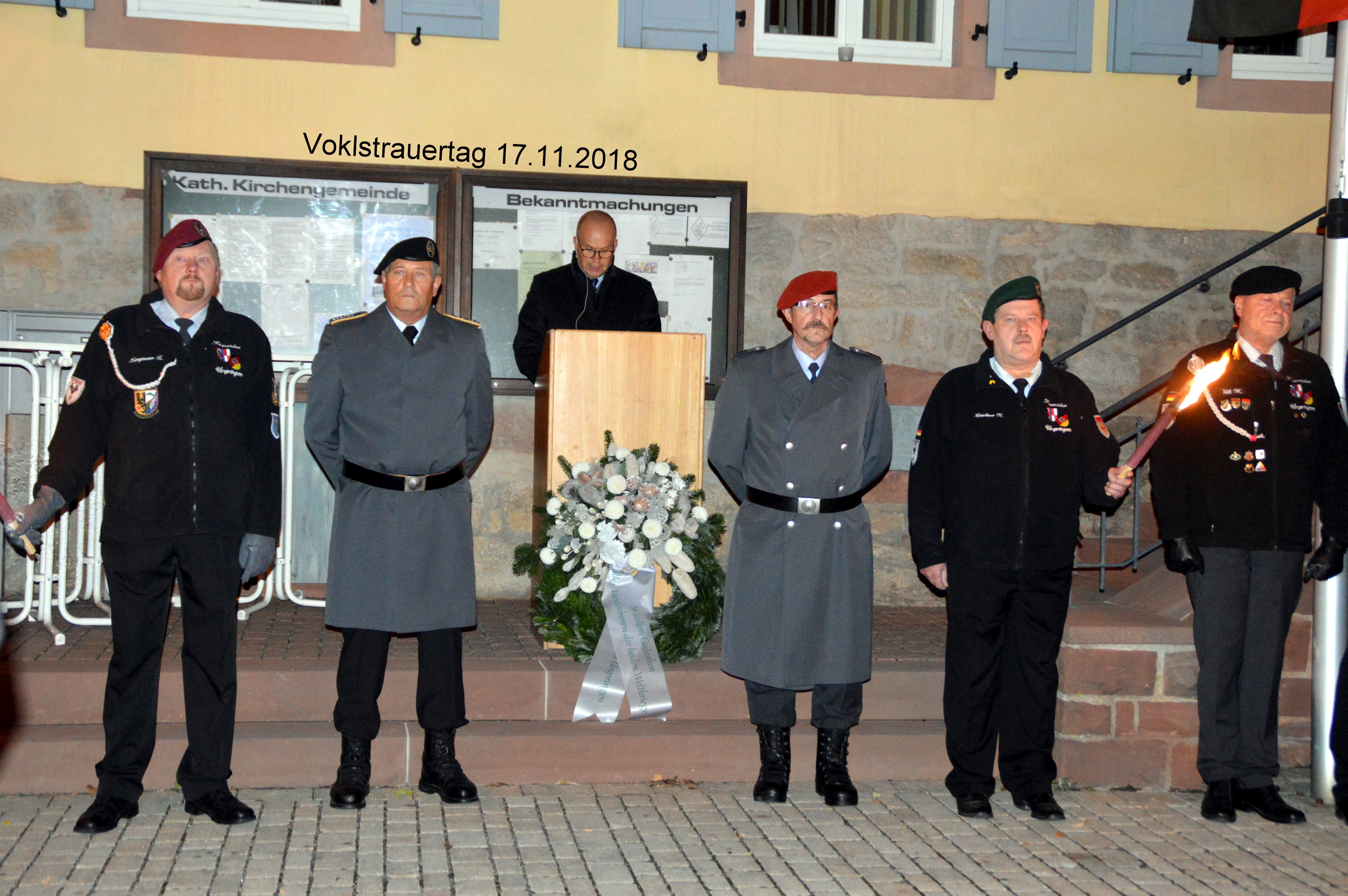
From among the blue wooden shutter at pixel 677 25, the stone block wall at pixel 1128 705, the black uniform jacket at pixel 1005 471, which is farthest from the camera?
the blue wooden shutter at pixel 677 25

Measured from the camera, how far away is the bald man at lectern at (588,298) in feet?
20.1

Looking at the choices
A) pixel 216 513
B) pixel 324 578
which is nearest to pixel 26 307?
pixel 324 578

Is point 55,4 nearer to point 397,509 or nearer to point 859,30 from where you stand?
point 397,509

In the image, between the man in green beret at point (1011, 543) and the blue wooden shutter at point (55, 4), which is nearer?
the man in green beret at point (1011, 543)

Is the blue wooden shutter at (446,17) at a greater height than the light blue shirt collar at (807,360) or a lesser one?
greater

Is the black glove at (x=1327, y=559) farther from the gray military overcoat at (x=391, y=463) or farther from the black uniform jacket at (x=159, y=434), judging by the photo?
the black uniform jacket at (x=159, y=434)

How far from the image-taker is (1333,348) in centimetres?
520

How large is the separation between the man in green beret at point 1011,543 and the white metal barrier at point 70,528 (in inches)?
107

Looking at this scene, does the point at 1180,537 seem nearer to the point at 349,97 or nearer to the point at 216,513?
the point at 216,513

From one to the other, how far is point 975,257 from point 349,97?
3692 millimetres

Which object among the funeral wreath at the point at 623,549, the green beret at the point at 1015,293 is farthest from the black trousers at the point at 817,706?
the green beret at the point at 1015,293

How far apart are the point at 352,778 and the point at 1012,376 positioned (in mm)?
2889

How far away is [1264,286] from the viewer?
488cm

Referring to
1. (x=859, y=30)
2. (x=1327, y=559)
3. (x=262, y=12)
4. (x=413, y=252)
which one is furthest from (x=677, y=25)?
(x=1327, y=559)
